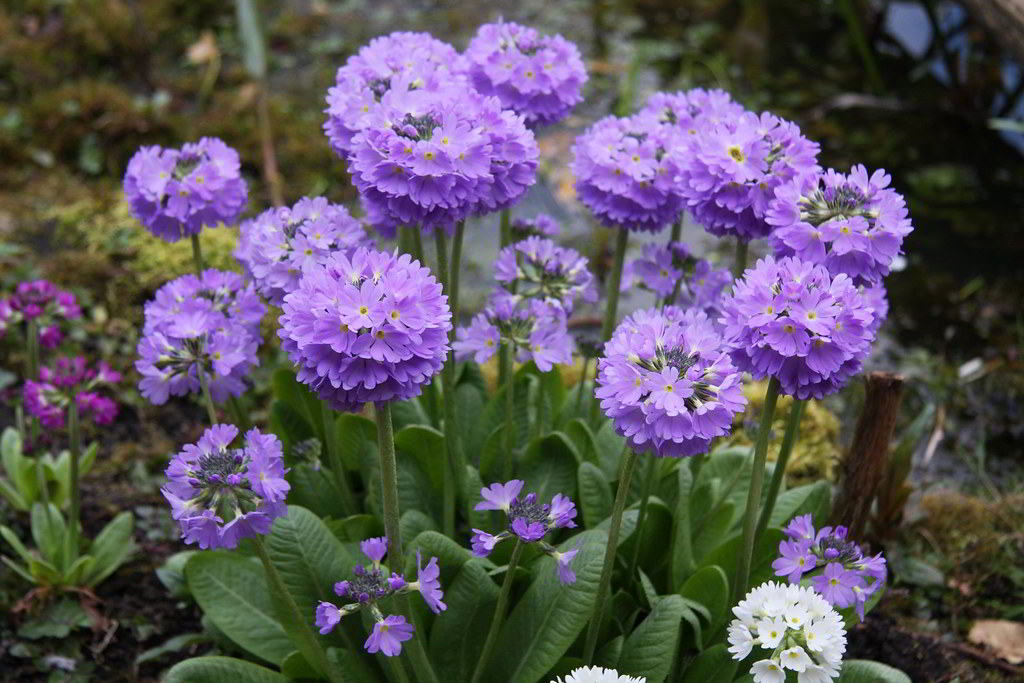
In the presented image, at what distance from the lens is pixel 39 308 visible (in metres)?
2.94

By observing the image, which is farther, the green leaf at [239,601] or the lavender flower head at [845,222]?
the green leaf at [239,601]

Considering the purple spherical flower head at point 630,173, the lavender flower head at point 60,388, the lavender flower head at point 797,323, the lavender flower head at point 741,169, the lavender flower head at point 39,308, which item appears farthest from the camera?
the lavender flower head at point 39,308

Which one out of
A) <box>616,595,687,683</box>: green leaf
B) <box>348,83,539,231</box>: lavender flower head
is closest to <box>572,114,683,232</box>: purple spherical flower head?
<box>348,83,539,231</box>: lavender flower head

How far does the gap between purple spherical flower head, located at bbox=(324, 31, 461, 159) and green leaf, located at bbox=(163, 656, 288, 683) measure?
1.15m

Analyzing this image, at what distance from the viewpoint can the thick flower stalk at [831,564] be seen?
2.16 m

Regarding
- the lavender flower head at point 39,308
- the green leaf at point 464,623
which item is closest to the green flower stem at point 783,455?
the green leaf at point 464,623

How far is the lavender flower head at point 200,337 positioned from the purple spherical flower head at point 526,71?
0.75 meters

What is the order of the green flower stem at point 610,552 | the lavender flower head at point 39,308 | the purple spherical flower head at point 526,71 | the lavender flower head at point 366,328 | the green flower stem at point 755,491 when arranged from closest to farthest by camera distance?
the lavender flower head at point 366,328 < the green flower stem at point 610,552 < the green flower stem at point 755,491 < the purple spherical flower head at point 526,71 < the lavender flower head at point 39,308

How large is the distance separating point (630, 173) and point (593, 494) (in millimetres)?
757

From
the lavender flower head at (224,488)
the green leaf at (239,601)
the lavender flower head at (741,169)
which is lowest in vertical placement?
the green leaf at (239,601)

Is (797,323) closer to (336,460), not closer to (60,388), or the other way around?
(336,460)

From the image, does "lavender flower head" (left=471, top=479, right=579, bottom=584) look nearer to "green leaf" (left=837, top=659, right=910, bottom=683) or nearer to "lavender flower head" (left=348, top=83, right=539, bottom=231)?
"lavender flower head" (left=348, top=83, right=539, bottom=231)

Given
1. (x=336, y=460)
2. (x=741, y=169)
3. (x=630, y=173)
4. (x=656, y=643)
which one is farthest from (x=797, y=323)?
(x=336, y=460)

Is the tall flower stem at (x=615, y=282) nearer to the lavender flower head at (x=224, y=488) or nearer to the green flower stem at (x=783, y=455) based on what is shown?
the green flower stem at (x=783, y=455)
